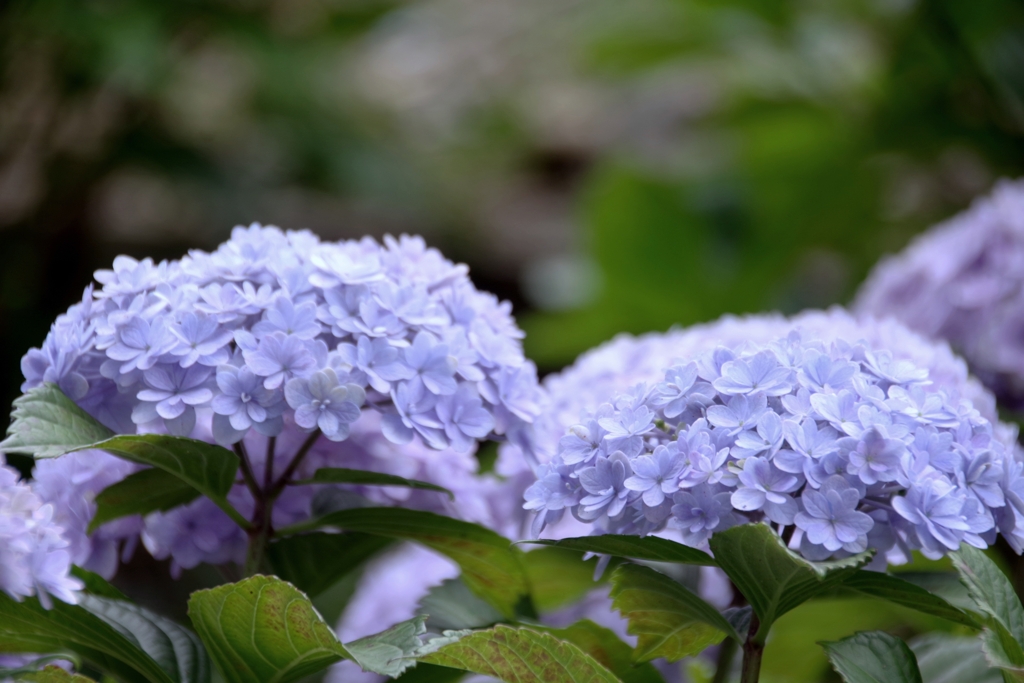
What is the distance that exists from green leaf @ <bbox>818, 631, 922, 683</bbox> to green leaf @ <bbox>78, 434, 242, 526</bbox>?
46 centimetres

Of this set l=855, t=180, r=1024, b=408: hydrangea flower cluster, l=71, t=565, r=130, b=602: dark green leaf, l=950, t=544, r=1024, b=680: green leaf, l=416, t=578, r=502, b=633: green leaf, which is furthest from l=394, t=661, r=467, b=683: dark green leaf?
l=855, t=180, r=1024, b=408: hydrangea flower cluster

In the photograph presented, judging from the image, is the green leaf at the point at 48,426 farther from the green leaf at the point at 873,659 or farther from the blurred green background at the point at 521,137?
the blurred green background at the point at 521,137

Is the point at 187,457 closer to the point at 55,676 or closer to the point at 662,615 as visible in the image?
the point at 55,676

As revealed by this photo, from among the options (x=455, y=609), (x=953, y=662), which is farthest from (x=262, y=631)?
(x=953, y=662)

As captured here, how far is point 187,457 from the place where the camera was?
29.5 inches

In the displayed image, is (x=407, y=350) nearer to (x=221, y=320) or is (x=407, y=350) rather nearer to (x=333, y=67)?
(x=221, y=320)

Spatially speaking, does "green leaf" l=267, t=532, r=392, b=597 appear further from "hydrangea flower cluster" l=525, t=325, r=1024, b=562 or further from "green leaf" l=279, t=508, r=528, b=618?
"hydrangea flower cluster" l=525, t=325, r=1024, b=562

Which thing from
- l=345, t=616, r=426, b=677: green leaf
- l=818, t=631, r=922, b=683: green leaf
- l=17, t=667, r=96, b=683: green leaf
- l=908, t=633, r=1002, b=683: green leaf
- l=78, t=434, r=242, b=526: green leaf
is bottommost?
l=908, t=633, r=1002, b=683: green leaf

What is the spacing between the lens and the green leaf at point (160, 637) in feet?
2.65

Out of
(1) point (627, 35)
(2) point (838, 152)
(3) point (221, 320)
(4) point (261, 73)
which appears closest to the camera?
(3) point (221, 320)

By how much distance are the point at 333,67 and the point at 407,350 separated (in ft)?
8.85

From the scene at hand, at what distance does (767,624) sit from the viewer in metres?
0.72

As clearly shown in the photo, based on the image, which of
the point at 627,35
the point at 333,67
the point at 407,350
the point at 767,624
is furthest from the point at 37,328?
the point at 767,624

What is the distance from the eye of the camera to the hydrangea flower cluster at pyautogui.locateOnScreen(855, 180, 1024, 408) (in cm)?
122
